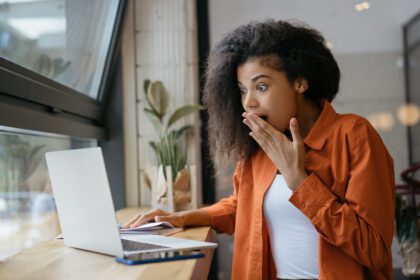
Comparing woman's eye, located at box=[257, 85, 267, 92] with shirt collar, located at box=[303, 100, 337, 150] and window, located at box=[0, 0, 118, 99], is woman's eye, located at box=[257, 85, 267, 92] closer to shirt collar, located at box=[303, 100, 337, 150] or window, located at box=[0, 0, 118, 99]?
shirt collar, located at box=[303, 100, 337, 150]

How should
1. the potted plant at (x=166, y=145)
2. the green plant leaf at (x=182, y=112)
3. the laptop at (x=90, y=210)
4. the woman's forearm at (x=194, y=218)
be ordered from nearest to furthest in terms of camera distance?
the laptop at (x=90, y=210)
the woman's forearm at (x=194, y=218)
the potted plant at (x=166, y=145)
the green plant leaf at (x=182, y=112)

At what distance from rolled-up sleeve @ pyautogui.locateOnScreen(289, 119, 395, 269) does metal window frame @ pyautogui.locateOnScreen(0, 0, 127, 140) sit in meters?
0.92

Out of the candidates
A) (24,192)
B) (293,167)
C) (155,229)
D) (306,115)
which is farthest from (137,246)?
(24,192)

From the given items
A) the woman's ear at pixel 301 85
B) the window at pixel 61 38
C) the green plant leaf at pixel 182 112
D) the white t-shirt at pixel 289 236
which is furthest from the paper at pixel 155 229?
the green plant leaf at pixel 182 112

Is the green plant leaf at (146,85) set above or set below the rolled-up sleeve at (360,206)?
above

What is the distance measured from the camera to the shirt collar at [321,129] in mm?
A: 1564

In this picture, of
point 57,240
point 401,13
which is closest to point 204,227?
point 57,240

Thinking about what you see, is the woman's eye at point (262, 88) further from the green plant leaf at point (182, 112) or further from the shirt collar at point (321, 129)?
the green plant leaf at point (182, 112)

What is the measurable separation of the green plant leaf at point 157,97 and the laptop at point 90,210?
1.40m

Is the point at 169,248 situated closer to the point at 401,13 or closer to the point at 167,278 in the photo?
the point at 167,278

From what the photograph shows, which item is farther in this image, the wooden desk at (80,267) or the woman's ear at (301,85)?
the woman's ear at (301,85)

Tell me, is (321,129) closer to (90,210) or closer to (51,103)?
(90,210)

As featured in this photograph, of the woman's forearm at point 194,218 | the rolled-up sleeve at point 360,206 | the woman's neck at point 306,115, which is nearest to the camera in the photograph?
the rolled-up sleeve at point 360,206

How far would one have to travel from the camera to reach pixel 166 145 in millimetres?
2732
